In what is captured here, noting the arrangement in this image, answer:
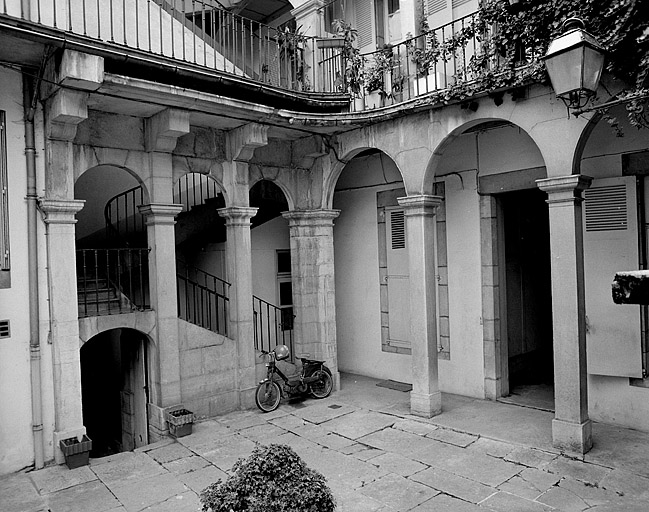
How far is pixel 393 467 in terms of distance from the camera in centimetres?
646

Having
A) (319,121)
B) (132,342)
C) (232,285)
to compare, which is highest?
(319,121)

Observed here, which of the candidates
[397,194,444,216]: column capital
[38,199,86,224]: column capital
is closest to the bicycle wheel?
[397,194,444,216]: column capital

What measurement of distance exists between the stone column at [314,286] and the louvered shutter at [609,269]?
4321 millimetres

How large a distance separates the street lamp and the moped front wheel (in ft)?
19.8

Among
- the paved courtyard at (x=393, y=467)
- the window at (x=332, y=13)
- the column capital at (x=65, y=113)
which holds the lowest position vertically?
the paved courtyard at (x=393, y=467)

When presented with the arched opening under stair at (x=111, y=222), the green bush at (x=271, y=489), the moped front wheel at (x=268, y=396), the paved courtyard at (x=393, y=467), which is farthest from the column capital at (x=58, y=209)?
the green bush at (x=271, y=489)

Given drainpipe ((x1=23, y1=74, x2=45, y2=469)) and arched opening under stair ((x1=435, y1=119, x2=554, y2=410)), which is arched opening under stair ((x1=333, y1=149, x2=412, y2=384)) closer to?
arched opening under stair ((x1=435, y1=119, x2=554, y2=410))

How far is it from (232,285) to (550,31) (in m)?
5.88

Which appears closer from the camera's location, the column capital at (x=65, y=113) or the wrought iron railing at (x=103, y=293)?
the column capital at (x=65, y=113)

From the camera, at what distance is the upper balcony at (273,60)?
6551mm

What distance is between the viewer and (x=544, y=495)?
18.4ft

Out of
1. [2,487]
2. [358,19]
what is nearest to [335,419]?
[2,487]

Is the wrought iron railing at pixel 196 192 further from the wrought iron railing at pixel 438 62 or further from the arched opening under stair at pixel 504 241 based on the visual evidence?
the arched opening under stair at pixel 504 241

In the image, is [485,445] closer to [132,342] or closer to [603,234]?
[603,234]
